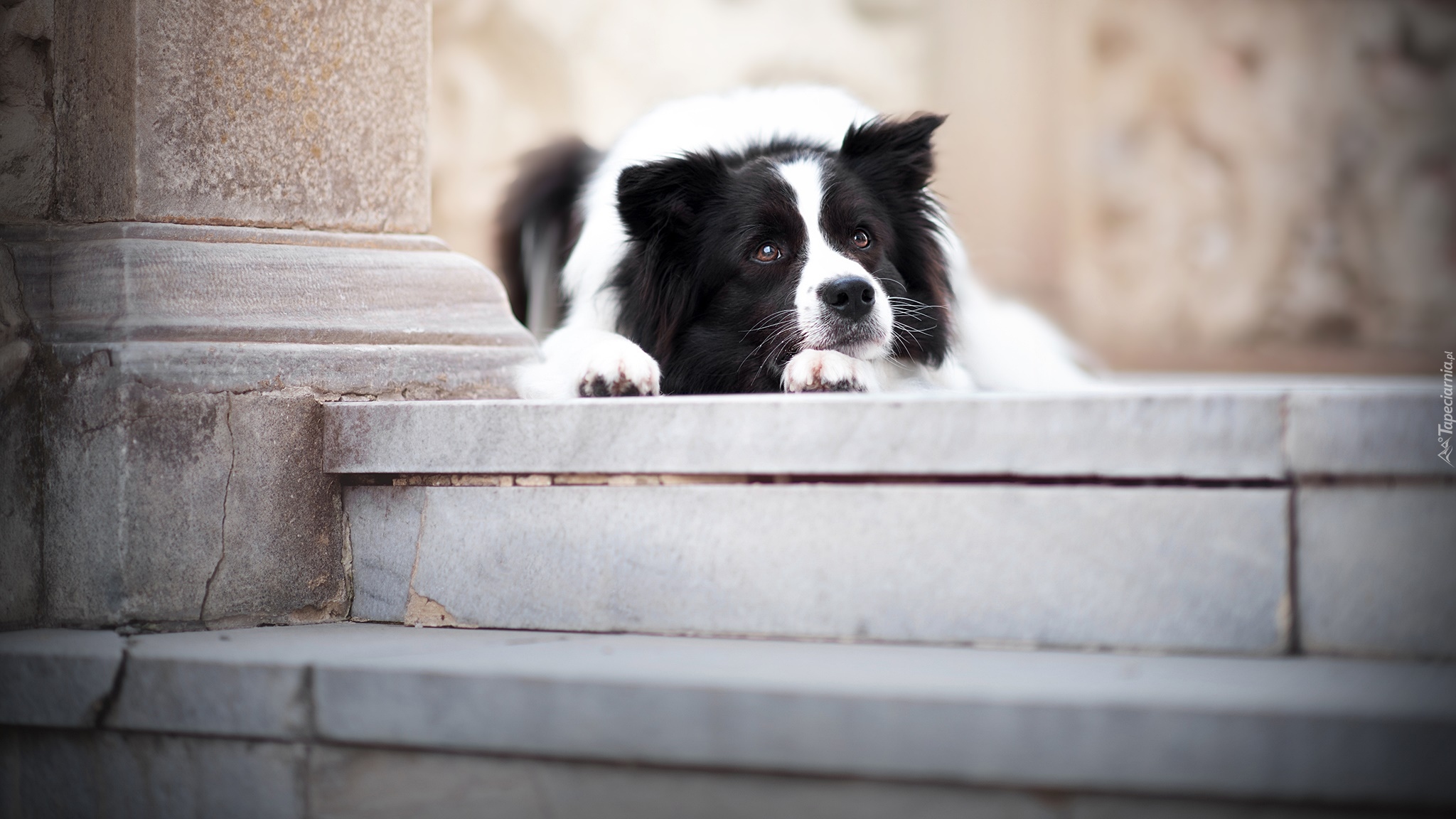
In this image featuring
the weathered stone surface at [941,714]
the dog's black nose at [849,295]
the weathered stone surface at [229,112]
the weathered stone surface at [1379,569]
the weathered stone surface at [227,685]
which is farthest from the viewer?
the dog's black nose at [849,295]

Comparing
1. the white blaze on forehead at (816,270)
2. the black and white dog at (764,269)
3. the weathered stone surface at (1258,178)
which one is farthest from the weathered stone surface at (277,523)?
the weathered stone surface at (1258,178)

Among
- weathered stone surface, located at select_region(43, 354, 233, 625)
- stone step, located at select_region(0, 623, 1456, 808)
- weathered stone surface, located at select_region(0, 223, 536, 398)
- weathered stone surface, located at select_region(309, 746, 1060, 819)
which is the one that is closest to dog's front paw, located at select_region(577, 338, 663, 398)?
weathered stone surface, located at select_region(0, 223, 536, 398)

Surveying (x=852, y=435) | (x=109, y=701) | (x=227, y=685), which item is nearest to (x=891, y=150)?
(x=852, y=435)

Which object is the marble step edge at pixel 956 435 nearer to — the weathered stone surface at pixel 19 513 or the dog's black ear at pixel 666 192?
the weathered stone surface at pixel 19 513

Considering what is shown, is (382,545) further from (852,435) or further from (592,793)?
(852,435)

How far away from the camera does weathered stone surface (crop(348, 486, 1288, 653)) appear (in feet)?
5.68

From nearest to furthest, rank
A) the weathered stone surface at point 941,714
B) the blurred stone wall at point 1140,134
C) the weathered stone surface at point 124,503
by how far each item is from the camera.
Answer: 1. the weathered stone surface at point 941,714
2. the weathered stone surface at point 124,503
3. the blurred stone wall at point 1140,134

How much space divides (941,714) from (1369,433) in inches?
28.0

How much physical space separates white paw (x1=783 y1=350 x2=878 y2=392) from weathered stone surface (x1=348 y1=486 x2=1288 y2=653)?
0.57 meters

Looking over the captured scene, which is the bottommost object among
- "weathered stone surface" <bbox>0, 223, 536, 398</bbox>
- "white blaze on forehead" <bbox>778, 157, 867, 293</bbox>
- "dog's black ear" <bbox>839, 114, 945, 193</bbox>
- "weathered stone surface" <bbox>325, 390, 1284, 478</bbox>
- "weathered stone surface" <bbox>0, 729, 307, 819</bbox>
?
"weathered stone surface" <bbox>0, 729, 307, 819</bbox>

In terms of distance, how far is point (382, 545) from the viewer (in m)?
2.25

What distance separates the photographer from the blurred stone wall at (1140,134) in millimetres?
6141

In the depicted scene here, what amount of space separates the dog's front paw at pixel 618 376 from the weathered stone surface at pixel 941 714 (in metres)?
0.78

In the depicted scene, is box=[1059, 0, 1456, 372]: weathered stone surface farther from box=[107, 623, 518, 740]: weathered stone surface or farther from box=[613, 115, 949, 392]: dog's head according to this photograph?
box=[107, 623, 518, 740]: weathered stone surface
